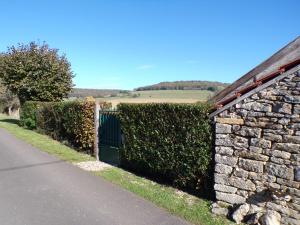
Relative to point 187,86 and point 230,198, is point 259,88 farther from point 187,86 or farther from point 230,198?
point 187,86

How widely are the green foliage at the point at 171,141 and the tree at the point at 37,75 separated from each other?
15838mm

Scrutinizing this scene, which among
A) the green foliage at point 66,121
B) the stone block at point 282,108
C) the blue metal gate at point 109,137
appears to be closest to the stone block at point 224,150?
the stone block at point 282,108

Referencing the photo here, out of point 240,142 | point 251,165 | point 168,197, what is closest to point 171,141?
point 168,197

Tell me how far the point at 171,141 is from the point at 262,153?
8.62ft

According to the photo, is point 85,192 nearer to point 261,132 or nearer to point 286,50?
point 261,132

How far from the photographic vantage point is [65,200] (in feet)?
24.8

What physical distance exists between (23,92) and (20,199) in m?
19.8

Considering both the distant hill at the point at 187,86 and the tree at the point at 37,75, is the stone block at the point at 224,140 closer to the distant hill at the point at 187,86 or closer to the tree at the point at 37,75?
the tree at the point at 37,75

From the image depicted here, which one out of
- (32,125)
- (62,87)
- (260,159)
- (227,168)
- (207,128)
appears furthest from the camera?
(62,87)

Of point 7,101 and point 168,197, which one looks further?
point 7,101

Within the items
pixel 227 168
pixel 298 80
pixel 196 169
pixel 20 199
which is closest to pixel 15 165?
pixel 20 199

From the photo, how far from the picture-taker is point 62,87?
84.4 feet

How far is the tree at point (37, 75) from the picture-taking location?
25.4 meters

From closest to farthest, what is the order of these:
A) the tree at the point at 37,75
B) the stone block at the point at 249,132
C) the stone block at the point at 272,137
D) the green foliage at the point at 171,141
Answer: the stone block at the point at 272,137, the stone block at the point at 249,132, the green foliage at the point at 171,141, the tree at the point at 37,75
